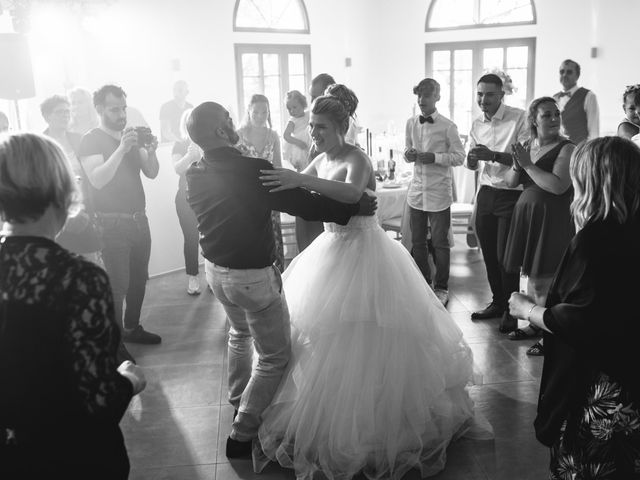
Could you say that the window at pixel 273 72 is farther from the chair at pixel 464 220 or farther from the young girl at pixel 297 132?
the young girl at pixel 297 132

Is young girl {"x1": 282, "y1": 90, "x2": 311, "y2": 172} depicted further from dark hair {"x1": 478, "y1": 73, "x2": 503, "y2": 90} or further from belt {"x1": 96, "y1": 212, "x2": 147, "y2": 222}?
belt {"x1": 96, "y1": 212, "x2": 147, "y2": 222}

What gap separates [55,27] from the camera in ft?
23.3

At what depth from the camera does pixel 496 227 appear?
155 inches

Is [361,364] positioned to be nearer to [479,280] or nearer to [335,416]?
[335,416]

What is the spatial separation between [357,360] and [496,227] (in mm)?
1814

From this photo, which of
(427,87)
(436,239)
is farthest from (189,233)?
(427,87)

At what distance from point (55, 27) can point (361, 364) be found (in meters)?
6.27

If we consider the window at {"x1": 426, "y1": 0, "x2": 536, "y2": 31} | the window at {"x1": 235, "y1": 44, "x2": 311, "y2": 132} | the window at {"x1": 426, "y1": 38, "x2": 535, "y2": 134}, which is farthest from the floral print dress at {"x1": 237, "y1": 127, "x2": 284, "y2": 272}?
the window at {"x1": 426, "y1": 0, "x2": 536, "y2": 31}

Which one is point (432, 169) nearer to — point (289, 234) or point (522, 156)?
point (522, 156)

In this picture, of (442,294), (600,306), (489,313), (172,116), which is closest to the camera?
(600,306)

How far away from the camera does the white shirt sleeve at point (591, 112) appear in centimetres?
624

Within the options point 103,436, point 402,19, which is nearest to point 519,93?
point 402,19

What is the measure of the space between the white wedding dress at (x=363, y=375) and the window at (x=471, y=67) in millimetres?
7433

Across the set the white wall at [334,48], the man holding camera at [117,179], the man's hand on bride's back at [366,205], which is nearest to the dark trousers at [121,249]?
the man holding camera at [117,179]
